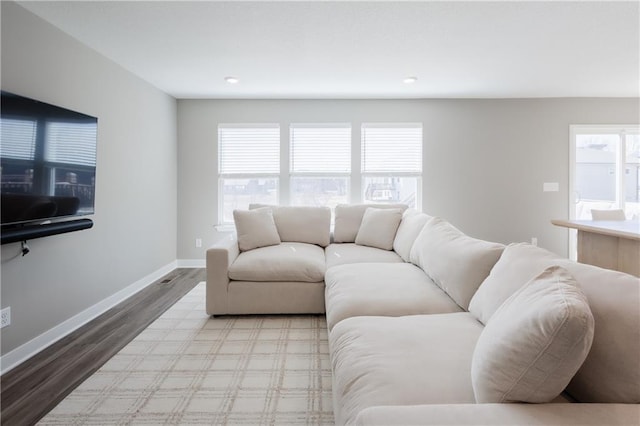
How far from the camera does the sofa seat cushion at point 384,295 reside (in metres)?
1.87

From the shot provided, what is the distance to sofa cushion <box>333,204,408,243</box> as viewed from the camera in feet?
12.7

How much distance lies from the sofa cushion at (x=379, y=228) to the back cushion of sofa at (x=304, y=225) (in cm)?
40

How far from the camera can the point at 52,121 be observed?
2.25 meters

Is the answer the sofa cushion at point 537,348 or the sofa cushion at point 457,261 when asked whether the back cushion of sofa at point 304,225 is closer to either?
the sofa cushion at point 457,261

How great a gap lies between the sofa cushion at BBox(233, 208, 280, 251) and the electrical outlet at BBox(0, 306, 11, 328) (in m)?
1.79

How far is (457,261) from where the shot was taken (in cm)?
188

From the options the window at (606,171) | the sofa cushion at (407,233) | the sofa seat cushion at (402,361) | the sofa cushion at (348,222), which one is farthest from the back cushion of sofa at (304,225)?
the window at (606,171)

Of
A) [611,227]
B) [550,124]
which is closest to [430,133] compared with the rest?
[550,124]

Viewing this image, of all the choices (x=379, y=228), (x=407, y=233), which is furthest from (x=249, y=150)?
(x=407, y=233)

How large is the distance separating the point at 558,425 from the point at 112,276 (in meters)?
3.57

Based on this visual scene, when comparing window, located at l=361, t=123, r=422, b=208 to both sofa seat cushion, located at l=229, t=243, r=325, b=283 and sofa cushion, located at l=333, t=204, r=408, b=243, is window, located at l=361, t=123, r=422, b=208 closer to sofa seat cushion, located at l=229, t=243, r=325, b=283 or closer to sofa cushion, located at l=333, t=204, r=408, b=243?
sofa cushion, located at l=333, t=204, r=408, b=243

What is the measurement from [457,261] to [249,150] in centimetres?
358

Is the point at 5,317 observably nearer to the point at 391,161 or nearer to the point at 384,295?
the point at 384,295

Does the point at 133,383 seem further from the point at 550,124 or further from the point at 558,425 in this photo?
the point at 550,124
